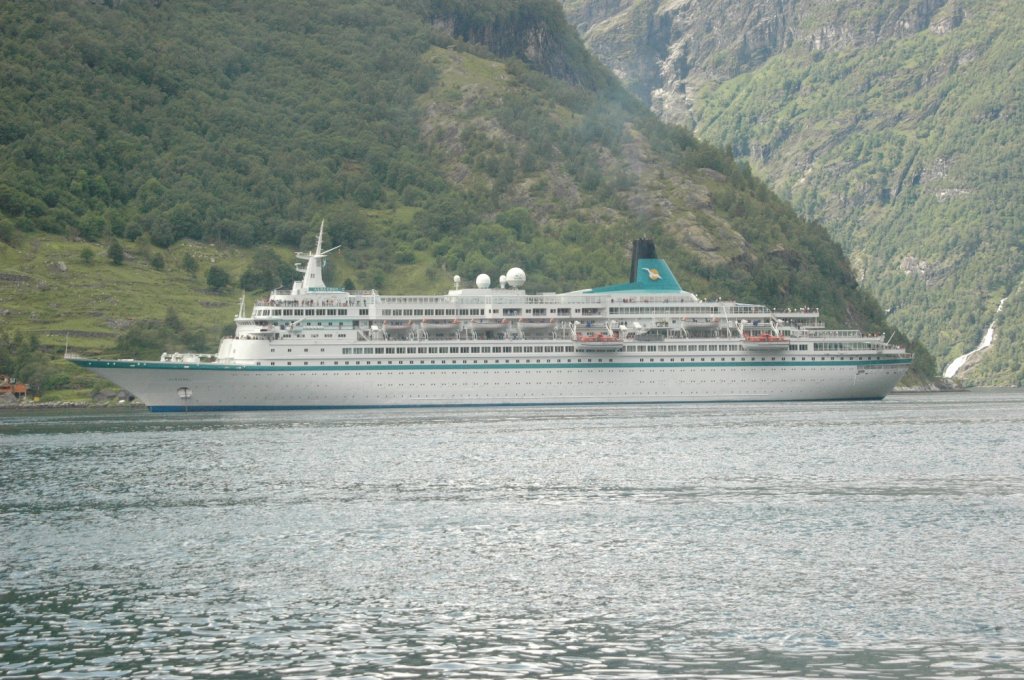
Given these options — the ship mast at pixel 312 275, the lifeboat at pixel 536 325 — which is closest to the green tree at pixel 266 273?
the ship mast at pixel 312 275

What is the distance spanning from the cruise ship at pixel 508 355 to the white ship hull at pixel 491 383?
0.11 m

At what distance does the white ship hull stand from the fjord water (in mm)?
42359

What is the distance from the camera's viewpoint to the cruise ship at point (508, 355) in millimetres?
121562

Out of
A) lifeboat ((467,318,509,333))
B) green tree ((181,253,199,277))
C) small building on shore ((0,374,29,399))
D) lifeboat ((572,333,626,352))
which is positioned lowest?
small building on shore ((0,374,29,399))

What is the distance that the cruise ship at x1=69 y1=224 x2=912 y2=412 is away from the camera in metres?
122

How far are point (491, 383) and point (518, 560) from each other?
8469 centimetres

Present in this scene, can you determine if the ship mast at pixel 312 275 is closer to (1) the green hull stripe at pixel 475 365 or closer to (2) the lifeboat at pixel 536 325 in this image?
(1) the green hull stripe at pixel 475 365

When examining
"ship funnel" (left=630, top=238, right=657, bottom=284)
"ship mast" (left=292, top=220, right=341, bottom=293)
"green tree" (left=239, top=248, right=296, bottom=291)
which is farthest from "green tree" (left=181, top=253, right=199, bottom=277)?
"ship funnel" (left=630, top=238, right=657, bottom=284)

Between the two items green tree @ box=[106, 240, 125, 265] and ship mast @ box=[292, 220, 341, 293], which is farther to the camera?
green tree @ box=[106, 240, 125, 265]

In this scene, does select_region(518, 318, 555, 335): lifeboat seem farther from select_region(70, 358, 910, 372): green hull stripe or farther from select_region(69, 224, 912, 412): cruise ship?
select_region(70, 358, 910, 372): green hull stripe

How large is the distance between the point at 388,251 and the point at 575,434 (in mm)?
112335

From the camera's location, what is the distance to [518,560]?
4188 cm

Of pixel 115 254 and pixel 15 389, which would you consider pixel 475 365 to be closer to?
pixel 15 389

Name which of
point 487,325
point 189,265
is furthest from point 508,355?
point 189,265
